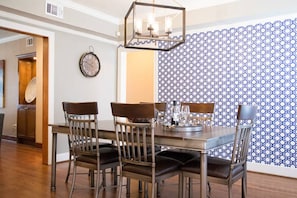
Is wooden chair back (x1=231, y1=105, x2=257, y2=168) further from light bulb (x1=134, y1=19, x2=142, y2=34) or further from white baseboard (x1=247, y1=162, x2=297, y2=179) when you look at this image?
white baseboard (x1=247, y1=162, x2=297, y2=179)

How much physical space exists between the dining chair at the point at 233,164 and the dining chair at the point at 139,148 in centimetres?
16

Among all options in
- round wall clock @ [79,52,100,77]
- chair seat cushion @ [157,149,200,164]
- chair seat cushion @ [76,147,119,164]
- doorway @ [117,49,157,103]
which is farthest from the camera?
doorway @ [117,49,157,103]

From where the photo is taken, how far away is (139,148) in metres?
2.27

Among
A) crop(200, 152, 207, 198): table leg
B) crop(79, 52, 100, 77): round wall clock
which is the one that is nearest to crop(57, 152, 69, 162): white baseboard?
crop(79, 52, 100, 77): round wall clock

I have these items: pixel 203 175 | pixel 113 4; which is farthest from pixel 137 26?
pixel 113 4

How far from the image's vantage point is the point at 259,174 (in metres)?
3.94

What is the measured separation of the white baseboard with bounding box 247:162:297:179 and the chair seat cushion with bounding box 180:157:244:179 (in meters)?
1.70

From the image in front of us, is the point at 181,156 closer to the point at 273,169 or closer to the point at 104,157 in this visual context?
the point at 104,157

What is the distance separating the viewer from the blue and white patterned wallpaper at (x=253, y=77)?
379 centimetres

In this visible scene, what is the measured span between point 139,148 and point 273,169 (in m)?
2.51

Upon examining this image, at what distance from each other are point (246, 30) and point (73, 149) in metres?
2.99

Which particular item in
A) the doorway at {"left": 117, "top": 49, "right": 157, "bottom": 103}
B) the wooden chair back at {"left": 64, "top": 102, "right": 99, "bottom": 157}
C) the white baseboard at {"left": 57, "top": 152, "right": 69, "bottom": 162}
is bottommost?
the white baseboard at {"left": 57, "top": 152, "right": 69, "bottom": 162}

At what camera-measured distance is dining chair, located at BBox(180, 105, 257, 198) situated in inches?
88.0

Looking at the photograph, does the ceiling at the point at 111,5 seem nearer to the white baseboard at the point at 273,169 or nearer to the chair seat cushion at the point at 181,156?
the chair seat cushion at the point at 181,156
